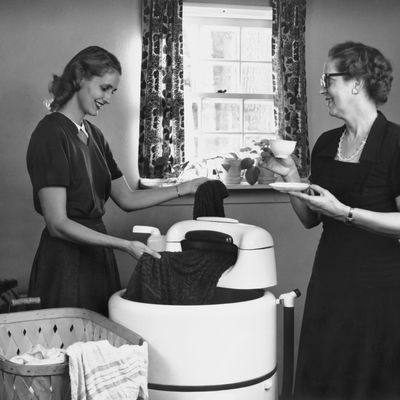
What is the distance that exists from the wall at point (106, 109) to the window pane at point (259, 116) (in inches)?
11.1

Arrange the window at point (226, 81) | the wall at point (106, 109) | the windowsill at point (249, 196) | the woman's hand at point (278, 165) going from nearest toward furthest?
1. the woman's hand at point (278, 165)
2. the wall at point (106, 109)
3. the windowsill at point (249, 196)
4. the window at point (226, 81)

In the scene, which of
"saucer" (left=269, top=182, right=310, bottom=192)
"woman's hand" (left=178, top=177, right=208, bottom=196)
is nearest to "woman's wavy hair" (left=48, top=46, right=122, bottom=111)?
"woman's hand" (left=178, top=177, right=208, bottom=196)

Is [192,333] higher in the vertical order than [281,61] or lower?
lower

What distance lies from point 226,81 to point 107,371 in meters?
2.72

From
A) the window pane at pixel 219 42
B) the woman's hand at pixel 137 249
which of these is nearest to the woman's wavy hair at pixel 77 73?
the woman's hand at pixel 137 249

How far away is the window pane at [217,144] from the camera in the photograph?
13.9 feet

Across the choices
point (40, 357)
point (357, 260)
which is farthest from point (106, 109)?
point (357, 260)

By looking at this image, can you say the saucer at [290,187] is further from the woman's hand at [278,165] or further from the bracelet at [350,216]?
the woman's hand at [278,165]

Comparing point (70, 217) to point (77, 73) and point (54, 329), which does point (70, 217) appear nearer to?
point (54, 329)

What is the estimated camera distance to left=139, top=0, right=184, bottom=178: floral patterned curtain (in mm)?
3852

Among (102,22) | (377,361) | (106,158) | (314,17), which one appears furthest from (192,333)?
(314,17)

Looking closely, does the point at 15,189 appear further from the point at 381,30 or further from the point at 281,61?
the point at 381,30

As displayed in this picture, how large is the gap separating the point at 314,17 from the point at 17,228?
2287 millimetres

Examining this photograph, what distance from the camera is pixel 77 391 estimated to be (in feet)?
6.14
